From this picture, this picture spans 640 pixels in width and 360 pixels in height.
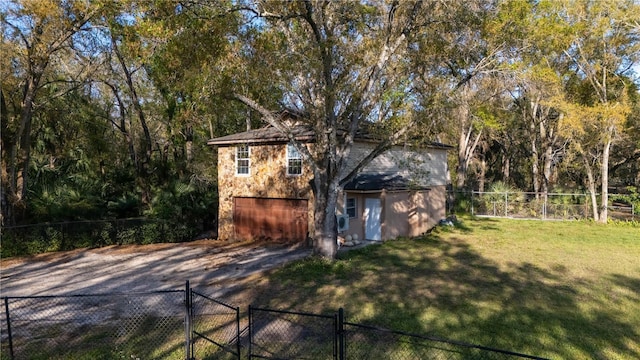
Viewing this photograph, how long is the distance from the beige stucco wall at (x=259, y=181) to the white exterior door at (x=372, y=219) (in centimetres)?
261

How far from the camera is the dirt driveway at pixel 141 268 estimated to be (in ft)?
36.4

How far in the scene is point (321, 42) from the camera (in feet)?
37.7

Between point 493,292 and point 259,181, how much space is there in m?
11.1

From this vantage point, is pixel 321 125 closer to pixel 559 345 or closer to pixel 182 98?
pixel 559 345

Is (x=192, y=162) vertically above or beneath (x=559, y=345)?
above

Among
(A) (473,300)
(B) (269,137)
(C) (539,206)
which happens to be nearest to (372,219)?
(B) (269,137)

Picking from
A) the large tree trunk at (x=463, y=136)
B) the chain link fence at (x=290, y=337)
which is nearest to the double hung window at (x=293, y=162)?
the large tree trunk at (x=463, y=136)

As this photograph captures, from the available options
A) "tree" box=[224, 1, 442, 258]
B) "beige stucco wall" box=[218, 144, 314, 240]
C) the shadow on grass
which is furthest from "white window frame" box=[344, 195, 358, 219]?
"tree" box=[224, 1, 442, 258]

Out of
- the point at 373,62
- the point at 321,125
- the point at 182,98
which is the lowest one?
the point at 321,125

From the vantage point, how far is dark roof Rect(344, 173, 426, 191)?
54.4ft

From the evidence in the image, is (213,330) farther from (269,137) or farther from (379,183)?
(379,183)

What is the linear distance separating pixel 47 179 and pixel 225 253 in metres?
10.2

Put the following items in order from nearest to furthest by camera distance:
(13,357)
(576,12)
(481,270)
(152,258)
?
(13,357) → (481,270) → (152,258) → (576,12)

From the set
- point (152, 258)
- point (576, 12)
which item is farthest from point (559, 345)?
point (576, 12)
